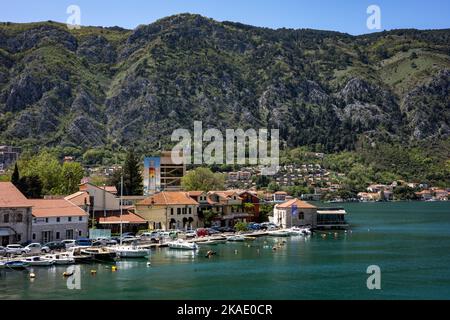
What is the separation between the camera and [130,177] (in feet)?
396

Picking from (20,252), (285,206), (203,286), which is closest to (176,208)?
(285,206)

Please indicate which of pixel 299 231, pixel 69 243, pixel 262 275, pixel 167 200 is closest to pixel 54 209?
pixel 69 243

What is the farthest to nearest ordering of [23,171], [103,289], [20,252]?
[23,171] < [20,252] < [103,289]

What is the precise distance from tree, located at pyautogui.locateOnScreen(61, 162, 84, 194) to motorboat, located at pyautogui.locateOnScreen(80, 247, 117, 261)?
42.0 meters

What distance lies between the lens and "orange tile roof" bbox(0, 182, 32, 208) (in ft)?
231

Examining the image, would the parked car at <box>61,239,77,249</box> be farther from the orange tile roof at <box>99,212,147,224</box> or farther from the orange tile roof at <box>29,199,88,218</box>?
the orange tile roof at <box>99,212,147,224</box>

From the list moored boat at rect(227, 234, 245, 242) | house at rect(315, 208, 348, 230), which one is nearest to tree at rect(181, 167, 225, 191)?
house at rect(315, 208, 348, 230)

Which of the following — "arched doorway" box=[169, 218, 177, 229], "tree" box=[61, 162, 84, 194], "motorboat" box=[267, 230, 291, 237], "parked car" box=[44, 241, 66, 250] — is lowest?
"motorboat" box=[267, 230, 291, 237]

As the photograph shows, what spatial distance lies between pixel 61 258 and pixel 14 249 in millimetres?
5677

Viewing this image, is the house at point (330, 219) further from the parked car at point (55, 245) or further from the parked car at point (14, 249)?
the parked car at point (14, 249)

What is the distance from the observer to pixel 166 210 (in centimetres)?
9562

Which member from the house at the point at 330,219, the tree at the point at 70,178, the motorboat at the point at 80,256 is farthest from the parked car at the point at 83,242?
the house at the point at 330,219
